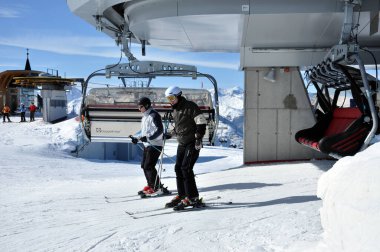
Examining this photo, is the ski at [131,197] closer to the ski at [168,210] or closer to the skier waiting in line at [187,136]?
the ski at [168,210]

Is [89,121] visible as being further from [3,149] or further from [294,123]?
[3,149]

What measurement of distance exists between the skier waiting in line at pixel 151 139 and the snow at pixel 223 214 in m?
0.41

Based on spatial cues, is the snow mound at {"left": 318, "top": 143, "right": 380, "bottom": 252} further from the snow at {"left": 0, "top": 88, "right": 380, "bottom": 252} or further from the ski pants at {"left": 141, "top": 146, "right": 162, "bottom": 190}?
the ski pants at {"left": 141, "top": 146, "right": 162, "bottom": 190}

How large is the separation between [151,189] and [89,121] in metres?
3.14

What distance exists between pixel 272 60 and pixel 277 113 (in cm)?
139

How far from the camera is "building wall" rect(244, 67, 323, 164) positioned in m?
10.5

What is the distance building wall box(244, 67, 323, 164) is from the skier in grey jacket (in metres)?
4.25

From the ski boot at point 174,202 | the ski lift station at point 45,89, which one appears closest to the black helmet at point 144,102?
the ski boot at point 174,202

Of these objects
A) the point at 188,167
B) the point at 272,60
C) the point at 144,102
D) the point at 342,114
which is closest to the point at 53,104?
the point at 272,60

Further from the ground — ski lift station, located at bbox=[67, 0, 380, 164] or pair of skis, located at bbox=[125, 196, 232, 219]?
ski lift station, located at bbox=[67, 0, 380, 164]

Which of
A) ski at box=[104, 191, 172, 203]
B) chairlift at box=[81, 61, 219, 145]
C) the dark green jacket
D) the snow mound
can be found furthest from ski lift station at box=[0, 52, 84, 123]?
the snow mound

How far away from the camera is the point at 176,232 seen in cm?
433

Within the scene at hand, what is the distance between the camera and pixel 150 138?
6621mm

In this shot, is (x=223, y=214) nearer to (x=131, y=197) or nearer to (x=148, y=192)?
(x=148, y=192)
